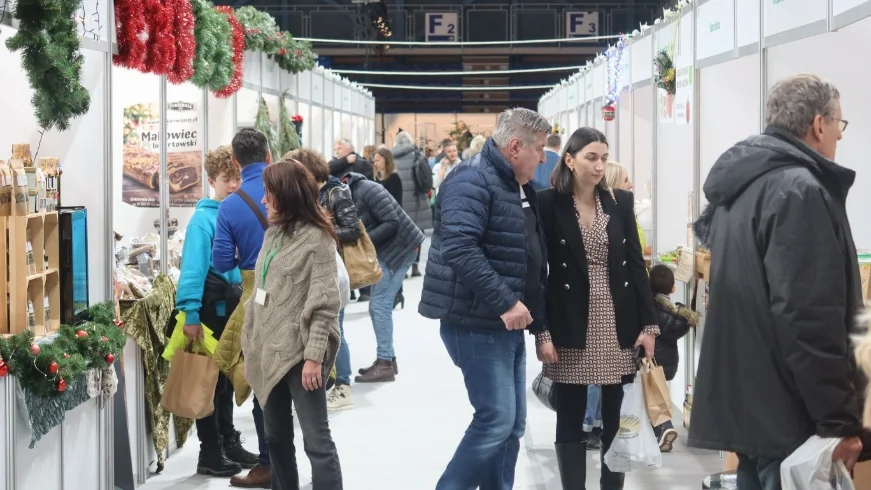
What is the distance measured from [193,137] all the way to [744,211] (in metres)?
4.42

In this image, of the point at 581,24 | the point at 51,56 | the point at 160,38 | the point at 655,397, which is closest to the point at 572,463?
the point at 655,397

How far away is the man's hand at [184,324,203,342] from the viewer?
4.57m

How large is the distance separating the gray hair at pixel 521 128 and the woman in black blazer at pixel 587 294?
0.79 ft

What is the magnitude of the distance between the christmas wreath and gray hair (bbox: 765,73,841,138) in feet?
11.7

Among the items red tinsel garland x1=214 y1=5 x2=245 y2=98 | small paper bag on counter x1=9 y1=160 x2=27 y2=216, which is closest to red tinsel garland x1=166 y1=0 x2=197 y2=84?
red tinsel garland x1=214 y1=5 x2=245 y2=98

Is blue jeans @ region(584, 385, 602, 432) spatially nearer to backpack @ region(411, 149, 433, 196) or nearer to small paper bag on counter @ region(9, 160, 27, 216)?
small paper bag on counter @ region(9, 160, 27, 216)

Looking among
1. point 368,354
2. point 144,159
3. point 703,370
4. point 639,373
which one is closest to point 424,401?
point 368,354

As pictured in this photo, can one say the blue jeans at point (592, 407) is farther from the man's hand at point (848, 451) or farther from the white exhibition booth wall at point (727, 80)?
the man's hand at point (848, 451)

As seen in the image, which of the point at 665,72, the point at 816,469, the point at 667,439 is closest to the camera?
the point at 816,469

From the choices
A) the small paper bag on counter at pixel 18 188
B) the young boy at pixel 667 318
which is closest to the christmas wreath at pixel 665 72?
the young boy at pixel 667 318

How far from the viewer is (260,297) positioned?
3.73 meters

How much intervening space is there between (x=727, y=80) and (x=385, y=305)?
254 cm

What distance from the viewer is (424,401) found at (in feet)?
21.4

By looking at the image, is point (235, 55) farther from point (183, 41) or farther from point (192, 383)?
point (192, 383)
